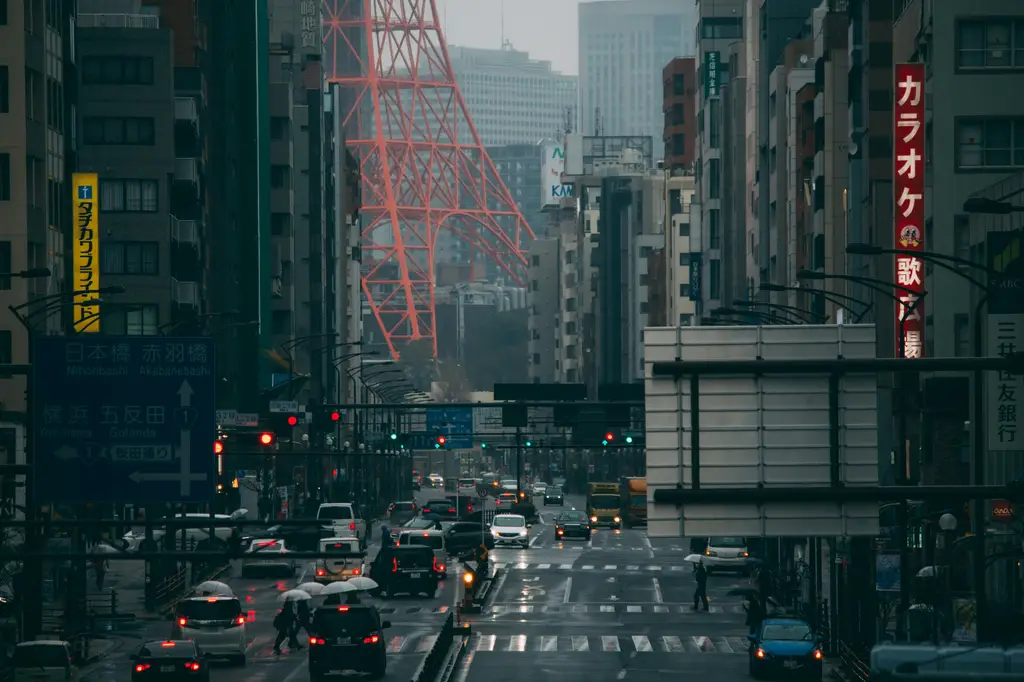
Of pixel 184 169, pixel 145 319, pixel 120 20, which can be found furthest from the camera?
pixel 120 20

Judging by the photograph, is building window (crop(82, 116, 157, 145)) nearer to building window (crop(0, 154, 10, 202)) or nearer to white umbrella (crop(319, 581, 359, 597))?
building window (crop(0, 154, 10, 202))

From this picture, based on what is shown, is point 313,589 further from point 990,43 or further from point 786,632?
point 990,43

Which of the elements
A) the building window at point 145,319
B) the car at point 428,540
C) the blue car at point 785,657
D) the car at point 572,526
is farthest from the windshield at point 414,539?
the car at point 572,526

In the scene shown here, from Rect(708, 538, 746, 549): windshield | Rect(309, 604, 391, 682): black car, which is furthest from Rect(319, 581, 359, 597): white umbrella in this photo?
Rect(708, 538, 746, 549): windshield

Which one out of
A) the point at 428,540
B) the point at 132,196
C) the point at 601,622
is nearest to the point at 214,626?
the point at 601,622

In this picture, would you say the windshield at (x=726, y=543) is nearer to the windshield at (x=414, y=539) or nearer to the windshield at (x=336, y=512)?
the windshield at (x=414, y=539)

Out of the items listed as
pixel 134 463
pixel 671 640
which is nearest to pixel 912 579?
pixel 671 640

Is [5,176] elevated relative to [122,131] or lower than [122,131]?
lower
